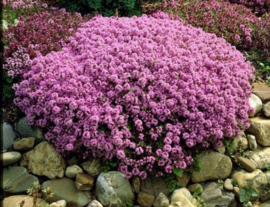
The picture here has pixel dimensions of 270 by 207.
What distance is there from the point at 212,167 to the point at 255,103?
4.92 ft

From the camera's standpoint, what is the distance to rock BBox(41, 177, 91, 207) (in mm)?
4523

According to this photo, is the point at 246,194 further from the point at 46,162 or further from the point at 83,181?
the point at 46,162

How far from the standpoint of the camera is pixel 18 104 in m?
4.94

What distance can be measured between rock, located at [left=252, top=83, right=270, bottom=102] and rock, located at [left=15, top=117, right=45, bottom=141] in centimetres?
394

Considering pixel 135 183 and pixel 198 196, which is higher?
pixel 135 183

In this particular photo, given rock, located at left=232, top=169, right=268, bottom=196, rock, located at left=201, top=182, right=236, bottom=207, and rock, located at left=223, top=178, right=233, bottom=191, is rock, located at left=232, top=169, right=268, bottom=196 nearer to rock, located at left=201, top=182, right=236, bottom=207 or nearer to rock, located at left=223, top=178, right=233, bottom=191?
rock, located at left=223, top=178, right=233, bottom=191

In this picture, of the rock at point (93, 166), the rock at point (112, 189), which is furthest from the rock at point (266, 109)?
the rock at point (93, 166)

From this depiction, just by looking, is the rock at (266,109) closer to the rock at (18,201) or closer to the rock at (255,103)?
the rock at (255,103)

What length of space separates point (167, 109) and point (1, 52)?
3054mm

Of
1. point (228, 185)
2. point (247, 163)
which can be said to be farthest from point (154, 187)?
point (247, 163)

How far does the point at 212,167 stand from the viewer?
4.93 m

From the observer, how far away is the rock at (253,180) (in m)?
4.90

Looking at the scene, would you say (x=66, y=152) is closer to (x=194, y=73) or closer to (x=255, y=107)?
(x=194, y=73)

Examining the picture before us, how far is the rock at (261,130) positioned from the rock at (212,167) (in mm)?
778
